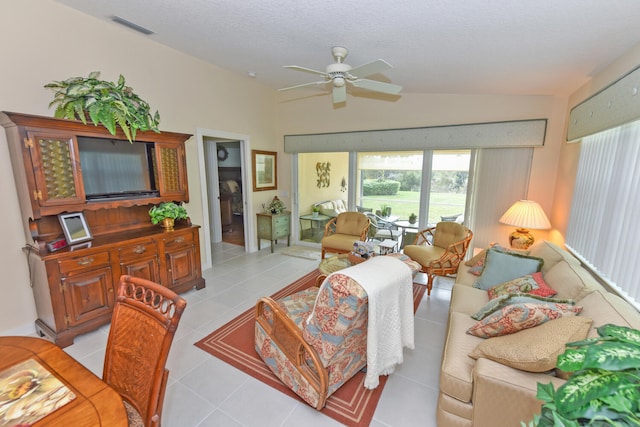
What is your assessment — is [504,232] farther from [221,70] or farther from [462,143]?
[221,70]

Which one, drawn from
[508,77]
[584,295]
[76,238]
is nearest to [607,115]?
[508,77]

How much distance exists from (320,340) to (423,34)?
97.6 inches

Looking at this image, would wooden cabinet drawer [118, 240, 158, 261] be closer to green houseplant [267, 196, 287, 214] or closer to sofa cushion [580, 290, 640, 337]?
green houseplant [267, 196, 287, 214]

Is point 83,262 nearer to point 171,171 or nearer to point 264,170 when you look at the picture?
point 171,171

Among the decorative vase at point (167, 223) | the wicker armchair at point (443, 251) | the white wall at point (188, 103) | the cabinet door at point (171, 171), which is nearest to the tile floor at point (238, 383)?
the wicker armchair at point (443, 251)

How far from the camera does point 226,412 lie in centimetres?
184

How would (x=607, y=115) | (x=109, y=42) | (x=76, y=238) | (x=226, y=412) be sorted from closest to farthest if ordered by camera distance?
(x=226, y=412) → (x=607, y=115) → (x=76, y=238) → (x=109, y=42)

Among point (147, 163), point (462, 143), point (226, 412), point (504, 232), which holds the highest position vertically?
point (462, 143)

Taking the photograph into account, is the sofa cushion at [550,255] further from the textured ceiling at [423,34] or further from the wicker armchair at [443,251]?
the textured ceiling at [423,34]

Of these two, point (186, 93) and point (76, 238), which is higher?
point (186, 93)

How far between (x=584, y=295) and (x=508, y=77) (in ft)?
7.65

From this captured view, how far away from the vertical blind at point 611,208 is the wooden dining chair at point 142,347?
2.97 metres

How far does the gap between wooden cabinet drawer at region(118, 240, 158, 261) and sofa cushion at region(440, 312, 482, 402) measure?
2.98 meters

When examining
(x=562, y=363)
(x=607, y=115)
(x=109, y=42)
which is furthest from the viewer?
(x=109, y=42)
